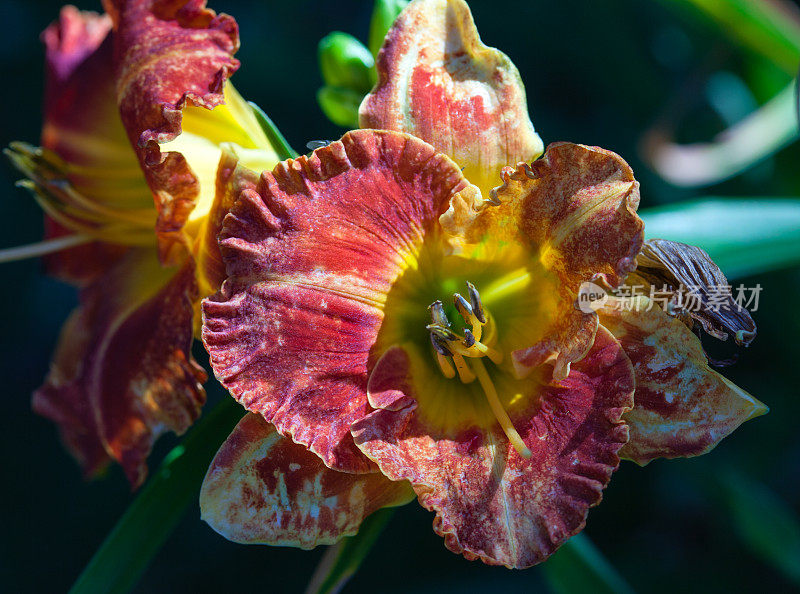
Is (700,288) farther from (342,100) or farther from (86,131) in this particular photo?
(86,131)

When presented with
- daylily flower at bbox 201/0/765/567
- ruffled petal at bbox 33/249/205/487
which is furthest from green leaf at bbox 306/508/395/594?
ruffled petal at bbox 33/249/205/487

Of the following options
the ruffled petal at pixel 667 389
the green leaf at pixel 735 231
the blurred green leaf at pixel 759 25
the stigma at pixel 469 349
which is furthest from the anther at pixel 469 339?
the blurred green leaf at pixel 759 25

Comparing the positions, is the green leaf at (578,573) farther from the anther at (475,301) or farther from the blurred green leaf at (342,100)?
the blurred green leaf at (342,100)

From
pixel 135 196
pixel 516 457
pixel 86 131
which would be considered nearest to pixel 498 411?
pixel 516 457

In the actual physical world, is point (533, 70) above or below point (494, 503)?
below

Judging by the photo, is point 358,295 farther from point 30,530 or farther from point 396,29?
point 30,530

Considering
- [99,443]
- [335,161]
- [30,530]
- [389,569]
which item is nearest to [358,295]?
[335,161]
